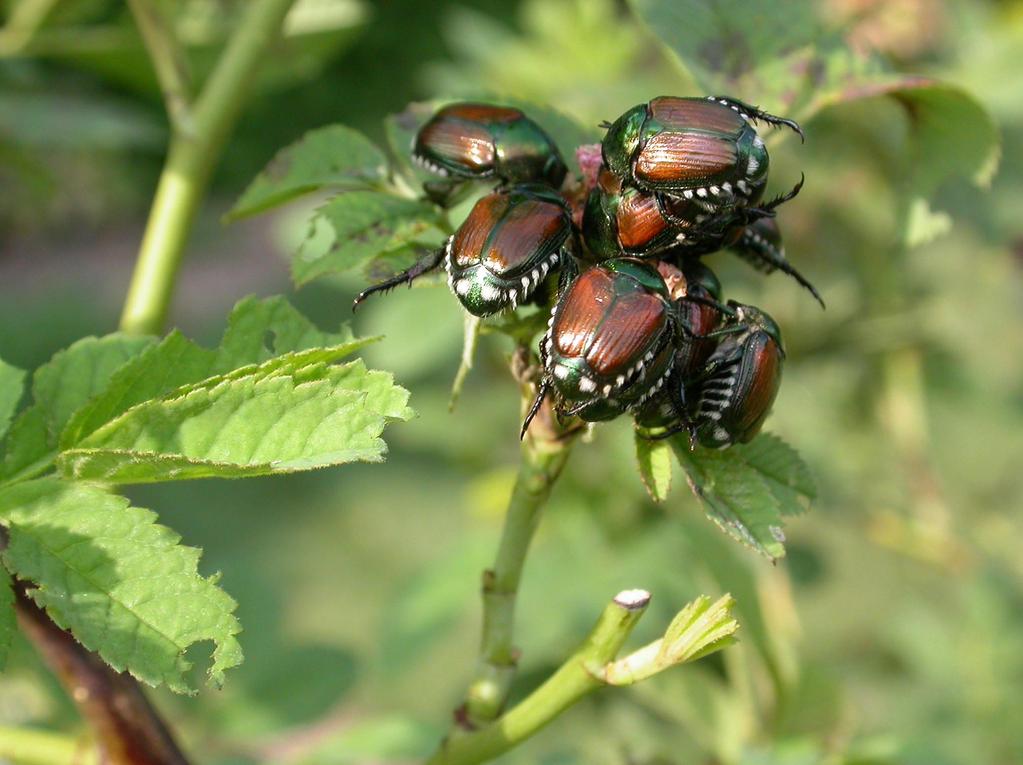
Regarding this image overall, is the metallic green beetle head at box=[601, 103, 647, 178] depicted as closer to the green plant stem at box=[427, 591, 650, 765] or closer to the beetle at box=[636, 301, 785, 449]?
the beetle at box=[636, 301, 785, 449]

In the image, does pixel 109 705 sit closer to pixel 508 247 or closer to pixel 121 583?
pixel 121 583

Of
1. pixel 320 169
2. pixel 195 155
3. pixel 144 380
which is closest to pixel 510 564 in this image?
pixel 144 380

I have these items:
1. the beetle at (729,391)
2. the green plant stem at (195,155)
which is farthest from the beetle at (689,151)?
the green plant stem at (195,155)

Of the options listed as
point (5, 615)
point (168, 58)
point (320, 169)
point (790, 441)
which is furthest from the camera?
point (790, 441)

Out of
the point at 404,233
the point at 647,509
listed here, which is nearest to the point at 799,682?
the point at 647,509

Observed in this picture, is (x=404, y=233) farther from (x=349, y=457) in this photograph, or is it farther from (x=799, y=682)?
(x=799, y=682)

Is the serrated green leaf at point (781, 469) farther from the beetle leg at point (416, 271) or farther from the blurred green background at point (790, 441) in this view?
the blurred green background at point (790, 441)
